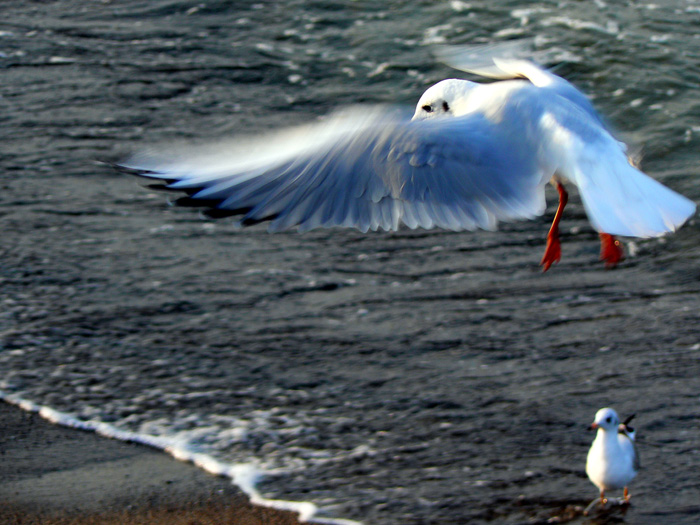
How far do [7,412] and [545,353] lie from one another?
2.35 metres

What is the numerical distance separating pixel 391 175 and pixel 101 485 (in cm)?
154

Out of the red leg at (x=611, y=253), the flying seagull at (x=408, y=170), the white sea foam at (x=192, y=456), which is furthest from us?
the red leg at (x=611, y=253)

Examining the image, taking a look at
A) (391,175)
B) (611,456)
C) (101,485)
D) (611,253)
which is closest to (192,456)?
(101,485)

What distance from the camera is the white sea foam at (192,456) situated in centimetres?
348

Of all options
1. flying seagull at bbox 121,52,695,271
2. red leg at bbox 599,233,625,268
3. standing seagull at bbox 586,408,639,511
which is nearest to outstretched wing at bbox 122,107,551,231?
flying seagull at bbox 121,52,695,271

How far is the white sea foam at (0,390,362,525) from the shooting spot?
137 inches

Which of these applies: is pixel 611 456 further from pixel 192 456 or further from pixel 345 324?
pixel 345 324

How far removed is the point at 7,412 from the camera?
4.04 meters

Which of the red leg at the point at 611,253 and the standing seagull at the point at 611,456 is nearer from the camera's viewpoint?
the standing seagull at the point at 611,456

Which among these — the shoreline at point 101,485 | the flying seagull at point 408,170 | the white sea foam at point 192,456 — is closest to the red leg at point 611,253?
the flying seagull at point 408,170

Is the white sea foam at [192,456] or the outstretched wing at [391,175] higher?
the outstretched wing at [391,175]

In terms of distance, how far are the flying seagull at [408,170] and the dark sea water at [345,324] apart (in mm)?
980

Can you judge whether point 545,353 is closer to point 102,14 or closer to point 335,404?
point 335,404

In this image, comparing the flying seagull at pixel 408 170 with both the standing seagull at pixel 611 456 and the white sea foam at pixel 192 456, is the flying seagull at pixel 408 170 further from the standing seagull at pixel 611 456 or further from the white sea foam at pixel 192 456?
the white sea foam at pixel 192 456
